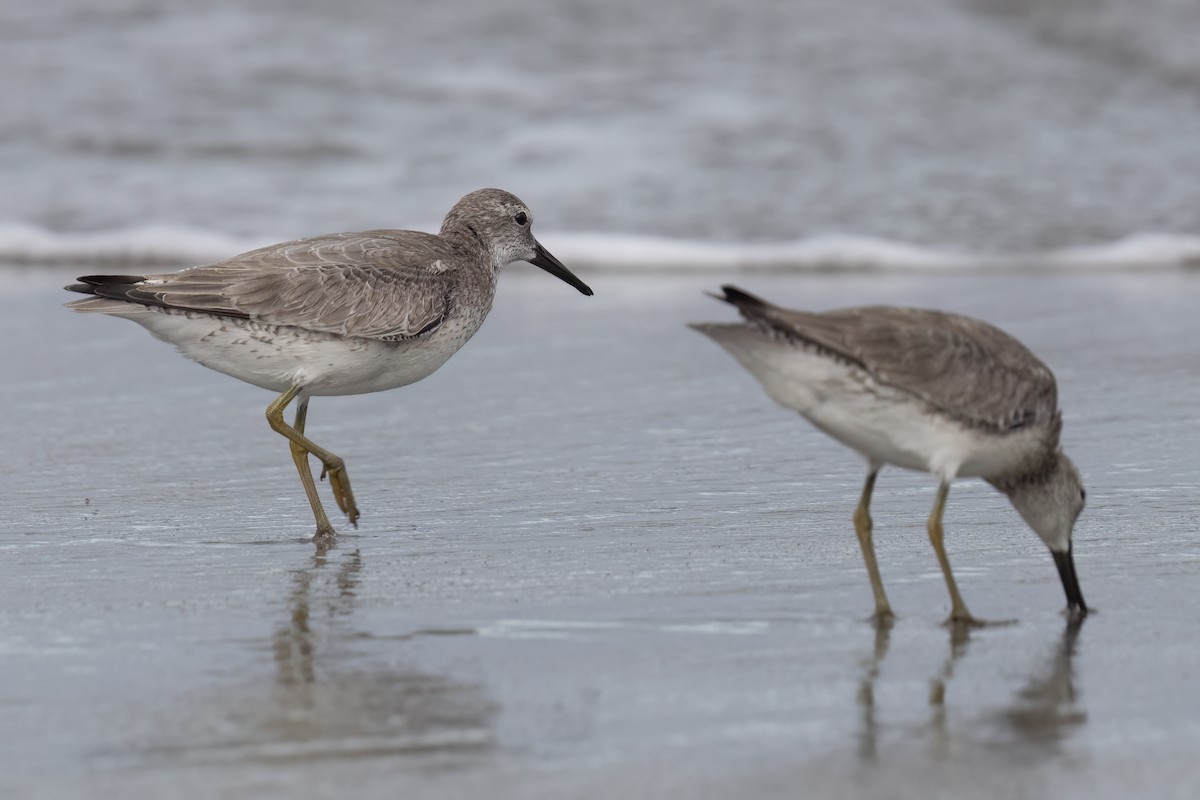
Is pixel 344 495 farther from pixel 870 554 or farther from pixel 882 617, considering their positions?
pixel 882 617

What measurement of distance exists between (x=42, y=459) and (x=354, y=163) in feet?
24.7

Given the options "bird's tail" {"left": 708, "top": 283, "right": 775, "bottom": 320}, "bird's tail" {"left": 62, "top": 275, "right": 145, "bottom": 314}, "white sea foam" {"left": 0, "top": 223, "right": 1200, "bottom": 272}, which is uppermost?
"white sea foam" {"left": 0, "top": 223, "right": 1200, "bottom": 272}

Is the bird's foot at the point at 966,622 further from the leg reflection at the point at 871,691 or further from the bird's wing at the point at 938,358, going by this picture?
the bird's wing at the point at 938,358

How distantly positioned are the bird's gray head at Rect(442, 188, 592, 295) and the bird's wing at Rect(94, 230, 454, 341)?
1.88 feet

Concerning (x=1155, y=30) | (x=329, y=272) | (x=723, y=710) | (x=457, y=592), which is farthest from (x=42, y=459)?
(x=1155, y=30)

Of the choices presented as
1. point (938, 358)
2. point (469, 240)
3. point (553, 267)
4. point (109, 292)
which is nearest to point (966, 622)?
point (938, 358)

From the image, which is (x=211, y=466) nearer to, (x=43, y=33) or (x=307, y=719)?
(x=307, y=719)

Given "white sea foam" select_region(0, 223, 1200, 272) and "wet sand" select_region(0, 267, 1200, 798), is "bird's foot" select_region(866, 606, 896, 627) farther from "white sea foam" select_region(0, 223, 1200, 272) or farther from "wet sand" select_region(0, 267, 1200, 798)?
"white sea foam" select_region(0, 223, 1200, 272)

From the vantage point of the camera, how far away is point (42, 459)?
654 cm

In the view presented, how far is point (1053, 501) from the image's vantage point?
4.76 m

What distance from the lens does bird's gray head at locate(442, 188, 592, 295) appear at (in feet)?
23.0

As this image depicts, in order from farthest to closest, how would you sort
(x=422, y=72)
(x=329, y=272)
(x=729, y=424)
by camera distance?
(x=422, y=72) < (x=729, y=424) < (x=329, y=272)

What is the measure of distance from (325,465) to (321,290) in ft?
2.28

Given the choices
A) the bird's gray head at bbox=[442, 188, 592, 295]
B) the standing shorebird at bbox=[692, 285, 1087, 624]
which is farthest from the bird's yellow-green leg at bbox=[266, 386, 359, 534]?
the standing shorebird at bbox=[692, 285, 1087, 624]
